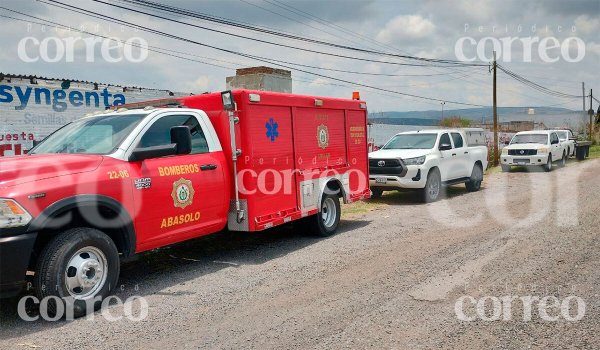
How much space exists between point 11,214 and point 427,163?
1042 centimetres

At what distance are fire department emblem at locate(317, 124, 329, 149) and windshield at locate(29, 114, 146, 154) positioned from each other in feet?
10.9

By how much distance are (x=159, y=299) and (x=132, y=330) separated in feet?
2.98

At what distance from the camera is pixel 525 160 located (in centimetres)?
2275

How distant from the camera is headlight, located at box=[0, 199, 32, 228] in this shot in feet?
15.1

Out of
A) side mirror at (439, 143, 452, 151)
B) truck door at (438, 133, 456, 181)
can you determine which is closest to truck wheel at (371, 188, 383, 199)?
truck door at (438, 133, 456, 181)

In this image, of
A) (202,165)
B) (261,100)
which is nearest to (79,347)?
(202,165)

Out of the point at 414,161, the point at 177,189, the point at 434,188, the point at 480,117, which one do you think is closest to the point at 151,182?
the point at 177,189

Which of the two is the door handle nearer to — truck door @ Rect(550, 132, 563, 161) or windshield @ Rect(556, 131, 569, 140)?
truck door @ Rect(550, 132, 563, 161)

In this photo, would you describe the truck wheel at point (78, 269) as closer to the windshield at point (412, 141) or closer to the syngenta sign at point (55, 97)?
the syngenta sign at point (55, 97)

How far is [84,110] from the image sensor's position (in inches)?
521

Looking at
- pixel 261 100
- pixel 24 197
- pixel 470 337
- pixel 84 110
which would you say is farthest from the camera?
pixel 84 110

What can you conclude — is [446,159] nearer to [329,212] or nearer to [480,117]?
[329,212]

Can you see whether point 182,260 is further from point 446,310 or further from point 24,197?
point 446,310

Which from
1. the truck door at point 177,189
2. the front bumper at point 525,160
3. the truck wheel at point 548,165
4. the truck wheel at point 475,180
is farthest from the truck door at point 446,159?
the truck wheel at point 548,165
